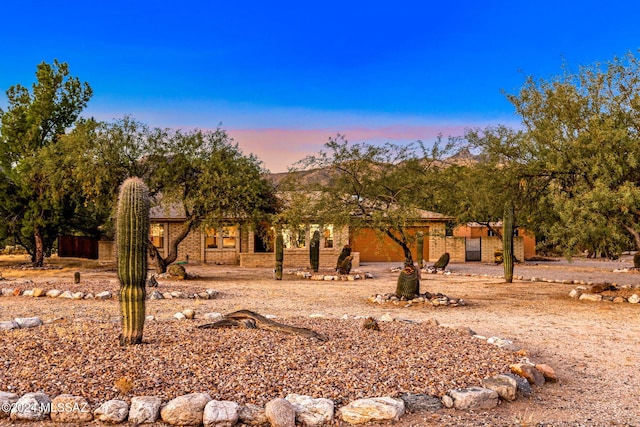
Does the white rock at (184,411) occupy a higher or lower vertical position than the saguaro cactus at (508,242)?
lower

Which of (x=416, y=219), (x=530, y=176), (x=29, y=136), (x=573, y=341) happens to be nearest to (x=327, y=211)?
(x=416, y=219)

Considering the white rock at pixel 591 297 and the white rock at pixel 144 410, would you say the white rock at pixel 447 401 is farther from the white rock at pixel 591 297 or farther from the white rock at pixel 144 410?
the white rock at pixel 591 297

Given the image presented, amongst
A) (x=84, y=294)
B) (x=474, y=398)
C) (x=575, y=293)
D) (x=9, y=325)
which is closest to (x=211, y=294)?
(x=84, y=294)

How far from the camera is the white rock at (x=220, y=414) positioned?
556 cm

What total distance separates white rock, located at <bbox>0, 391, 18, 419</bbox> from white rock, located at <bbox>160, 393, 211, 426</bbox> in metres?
1.54


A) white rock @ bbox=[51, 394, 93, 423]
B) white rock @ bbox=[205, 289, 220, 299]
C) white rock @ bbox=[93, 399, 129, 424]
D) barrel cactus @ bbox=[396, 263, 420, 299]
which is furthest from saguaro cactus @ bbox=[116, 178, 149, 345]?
barrel cactus @ bbox=[396, 263, 420, 299]

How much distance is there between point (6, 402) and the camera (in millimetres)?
5805

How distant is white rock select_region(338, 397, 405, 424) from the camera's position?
571 cm

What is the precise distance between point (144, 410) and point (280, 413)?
4.45 ft

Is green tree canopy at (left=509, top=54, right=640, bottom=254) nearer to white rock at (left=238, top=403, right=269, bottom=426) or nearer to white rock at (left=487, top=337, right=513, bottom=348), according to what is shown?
white rock at (left=487, top=337, right=513, bottom=348)

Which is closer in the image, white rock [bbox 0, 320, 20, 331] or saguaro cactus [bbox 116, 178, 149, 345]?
saguaro cactus [bbox 116, 178, 149, 345]

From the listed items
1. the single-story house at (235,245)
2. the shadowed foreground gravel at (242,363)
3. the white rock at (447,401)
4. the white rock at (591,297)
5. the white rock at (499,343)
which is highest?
the single-story house at (235,245)

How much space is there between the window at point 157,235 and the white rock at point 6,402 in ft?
101

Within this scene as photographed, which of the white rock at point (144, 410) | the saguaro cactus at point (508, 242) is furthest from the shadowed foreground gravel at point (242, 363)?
the saguaro cactus at point (508, 242)
